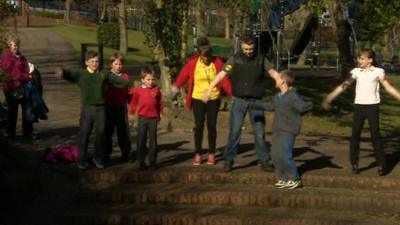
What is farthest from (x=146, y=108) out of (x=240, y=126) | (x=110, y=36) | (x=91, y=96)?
(x=110, y=36)

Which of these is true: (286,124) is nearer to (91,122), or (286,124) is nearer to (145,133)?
(145,133)

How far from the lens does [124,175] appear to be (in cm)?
1045

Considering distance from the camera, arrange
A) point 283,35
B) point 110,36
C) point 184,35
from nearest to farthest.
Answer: point 184,35
point 283,35
point 110,36

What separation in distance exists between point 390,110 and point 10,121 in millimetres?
13778

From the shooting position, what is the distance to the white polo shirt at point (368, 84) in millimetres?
10109

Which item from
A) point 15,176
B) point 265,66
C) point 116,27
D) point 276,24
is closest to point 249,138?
point 265,66

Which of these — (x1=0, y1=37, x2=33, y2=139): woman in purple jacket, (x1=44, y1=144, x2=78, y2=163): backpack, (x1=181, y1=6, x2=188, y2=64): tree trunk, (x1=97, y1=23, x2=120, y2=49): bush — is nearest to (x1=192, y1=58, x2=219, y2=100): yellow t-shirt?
(x1=44, y1=144, x2=78, y2=163): backpack

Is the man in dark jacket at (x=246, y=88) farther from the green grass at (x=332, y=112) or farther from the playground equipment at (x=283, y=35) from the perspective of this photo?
the playground equipment at (x=283, y=35)

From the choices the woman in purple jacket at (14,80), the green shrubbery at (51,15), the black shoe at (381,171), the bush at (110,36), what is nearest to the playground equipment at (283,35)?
the woman in purple jacket at (14,80)

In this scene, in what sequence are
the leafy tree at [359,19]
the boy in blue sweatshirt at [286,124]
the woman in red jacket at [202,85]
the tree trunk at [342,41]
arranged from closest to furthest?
the boy in blue sweatshirt at [286,124]
the woman in red jacket at [202,85]
the leafy tree at [359,19]
the tree trunk at [342,41]

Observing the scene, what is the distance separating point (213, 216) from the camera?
890 centimetres

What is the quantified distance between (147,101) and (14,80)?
3645 mm

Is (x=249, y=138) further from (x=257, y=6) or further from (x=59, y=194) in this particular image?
(x=257, y=6)

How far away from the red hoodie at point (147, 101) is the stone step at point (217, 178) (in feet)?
2.56
